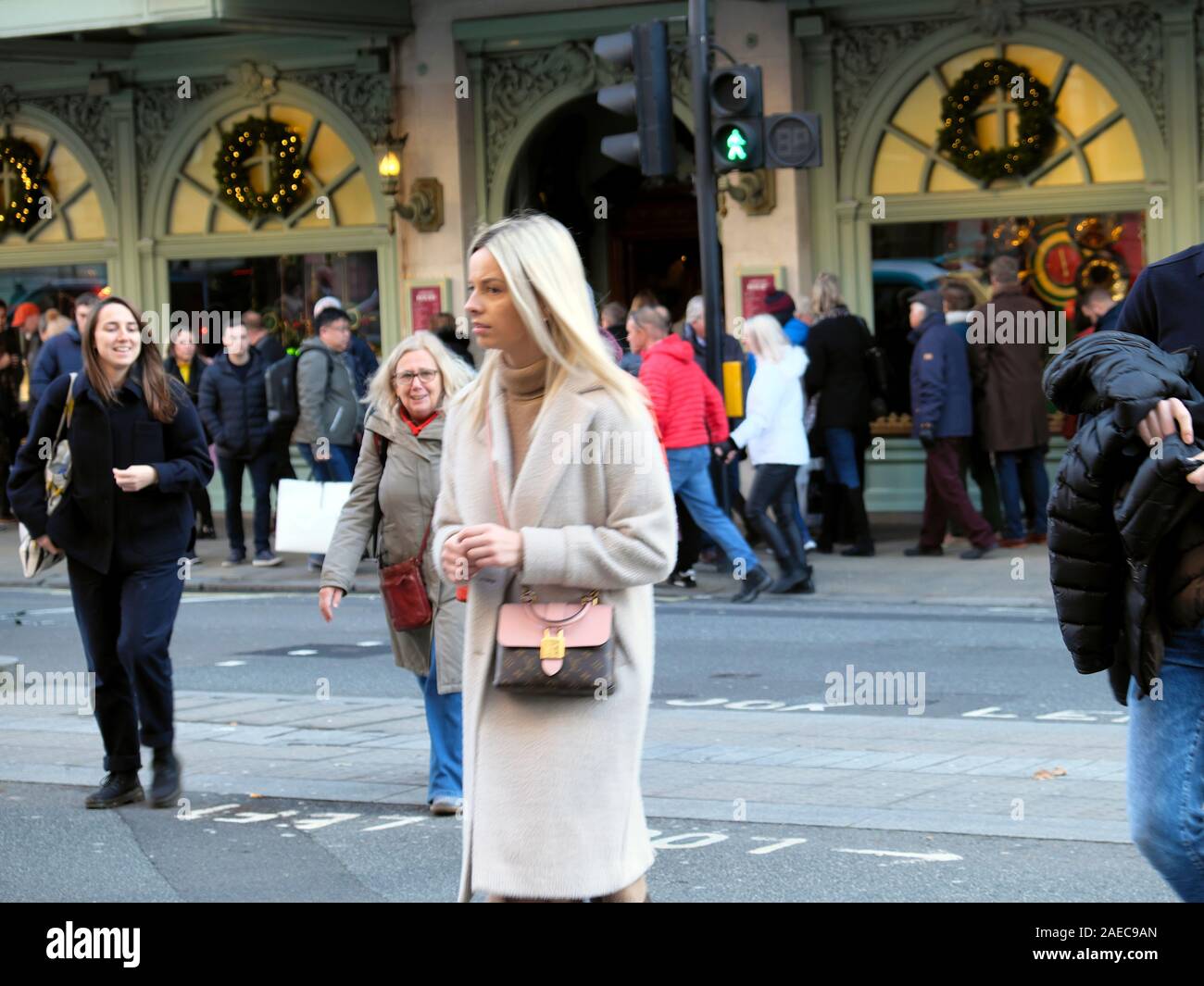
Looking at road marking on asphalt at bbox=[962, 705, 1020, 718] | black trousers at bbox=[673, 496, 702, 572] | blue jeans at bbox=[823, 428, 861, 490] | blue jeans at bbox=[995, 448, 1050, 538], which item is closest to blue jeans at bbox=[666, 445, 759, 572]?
black trousers at bbox=[673, 496, 702, 572]

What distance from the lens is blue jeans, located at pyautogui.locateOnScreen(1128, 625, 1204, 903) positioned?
13.2 ft

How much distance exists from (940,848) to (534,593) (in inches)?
115

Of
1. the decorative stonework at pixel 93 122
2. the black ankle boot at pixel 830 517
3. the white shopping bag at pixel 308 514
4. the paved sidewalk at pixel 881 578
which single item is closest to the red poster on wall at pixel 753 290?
the paved sidewalk at pixel 881 578

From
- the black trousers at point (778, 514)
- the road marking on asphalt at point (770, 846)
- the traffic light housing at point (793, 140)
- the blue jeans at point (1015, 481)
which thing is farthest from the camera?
the blue jeans at point (1015, 481)

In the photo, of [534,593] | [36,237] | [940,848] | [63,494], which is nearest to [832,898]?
[940,848]

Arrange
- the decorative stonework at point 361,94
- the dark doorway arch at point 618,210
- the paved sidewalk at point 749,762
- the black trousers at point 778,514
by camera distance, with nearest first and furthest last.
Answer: the paved sidewalk at point 749,762, the black trousers at point 778,514, the decorative stonework at point 361,94, the dark doorway arch at point 618,210

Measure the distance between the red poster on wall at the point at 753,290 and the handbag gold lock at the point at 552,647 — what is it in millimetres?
14113

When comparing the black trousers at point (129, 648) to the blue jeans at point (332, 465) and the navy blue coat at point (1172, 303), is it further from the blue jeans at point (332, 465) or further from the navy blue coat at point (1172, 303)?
the blue jeans at point (332, 465)

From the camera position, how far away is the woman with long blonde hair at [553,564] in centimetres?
396

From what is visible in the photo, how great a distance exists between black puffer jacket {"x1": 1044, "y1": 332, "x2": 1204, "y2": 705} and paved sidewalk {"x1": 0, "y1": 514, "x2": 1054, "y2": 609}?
8777 millimetres

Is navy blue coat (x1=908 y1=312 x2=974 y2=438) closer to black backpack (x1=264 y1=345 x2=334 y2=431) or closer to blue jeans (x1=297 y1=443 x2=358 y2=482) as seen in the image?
blue jeans (x1=297 y1=443 x2=358 y2=482)

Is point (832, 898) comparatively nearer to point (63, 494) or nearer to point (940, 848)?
point (940, 848)

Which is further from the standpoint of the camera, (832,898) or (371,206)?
(371,206)

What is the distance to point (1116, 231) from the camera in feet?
56.4
